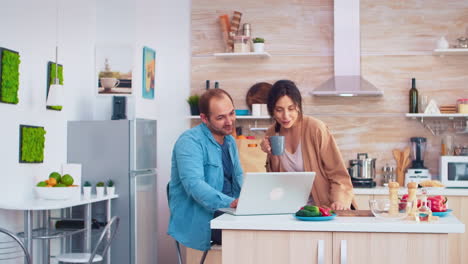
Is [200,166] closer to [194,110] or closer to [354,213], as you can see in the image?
[354,213]

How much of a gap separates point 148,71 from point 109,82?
0.45m

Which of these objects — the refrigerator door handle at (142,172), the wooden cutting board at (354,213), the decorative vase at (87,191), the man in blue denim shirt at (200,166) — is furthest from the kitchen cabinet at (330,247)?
the refrigerator door handle at (142,172)

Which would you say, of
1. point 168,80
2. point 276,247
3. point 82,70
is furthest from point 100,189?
point 276,247

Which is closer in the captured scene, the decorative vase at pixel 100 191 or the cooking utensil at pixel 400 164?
the decorative vase at pixel 100 191

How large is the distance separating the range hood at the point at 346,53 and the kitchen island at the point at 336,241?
3.22m

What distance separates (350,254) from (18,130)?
2955 mm

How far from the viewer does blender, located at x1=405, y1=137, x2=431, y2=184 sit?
19.2ft

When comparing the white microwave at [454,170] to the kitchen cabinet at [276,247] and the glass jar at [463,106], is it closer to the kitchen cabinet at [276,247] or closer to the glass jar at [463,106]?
the glass jar at [463,106]

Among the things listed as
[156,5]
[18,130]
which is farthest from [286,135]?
[156,5]

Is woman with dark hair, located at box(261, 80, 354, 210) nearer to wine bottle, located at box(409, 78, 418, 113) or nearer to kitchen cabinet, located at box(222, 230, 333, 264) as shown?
kitchen cabinet, located at box(222, 230, 333, 264)

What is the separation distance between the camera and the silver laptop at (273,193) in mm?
2820

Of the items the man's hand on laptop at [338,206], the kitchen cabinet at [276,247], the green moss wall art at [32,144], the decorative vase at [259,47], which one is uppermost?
the decorative vase at [259,47]

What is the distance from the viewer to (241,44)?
6137 millimetres

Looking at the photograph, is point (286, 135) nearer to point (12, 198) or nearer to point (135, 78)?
point (12, 198)
